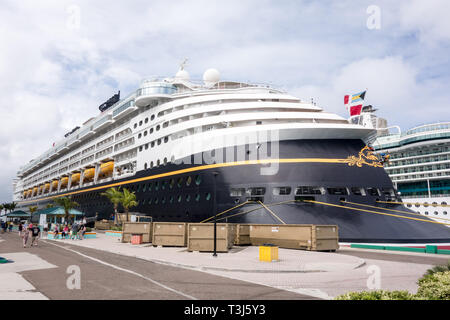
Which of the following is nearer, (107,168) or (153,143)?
(153,143)

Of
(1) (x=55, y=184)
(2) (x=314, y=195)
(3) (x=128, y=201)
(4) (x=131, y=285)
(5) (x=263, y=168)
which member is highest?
(1) (x=55, y=184)

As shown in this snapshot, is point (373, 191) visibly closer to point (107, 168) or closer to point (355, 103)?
point (355, 103)

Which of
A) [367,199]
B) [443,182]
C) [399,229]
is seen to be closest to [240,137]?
[367,199]

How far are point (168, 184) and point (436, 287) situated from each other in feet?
74.2

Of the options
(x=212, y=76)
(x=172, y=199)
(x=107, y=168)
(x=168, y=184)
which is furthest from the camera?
(x=107, y=168)

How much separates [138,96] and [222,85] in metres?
9.60

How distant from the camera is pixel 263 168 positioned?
21.3m

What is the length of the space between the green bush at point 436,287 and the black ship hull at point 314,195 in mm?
12397

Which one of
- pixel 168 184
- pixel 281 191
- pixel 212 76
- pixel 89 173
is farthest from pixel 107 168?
pixel 281 191

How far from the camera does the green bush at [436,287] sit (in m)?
5.79

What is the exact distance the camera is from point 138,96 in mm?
35844

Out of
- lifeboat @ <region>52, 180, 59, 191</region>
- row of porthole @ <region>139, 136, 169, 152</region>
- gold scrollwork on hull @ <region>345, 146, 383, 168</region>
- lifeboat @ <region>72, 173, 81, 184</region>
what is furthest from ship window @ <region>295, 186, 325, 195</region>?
lifeboat @ <region>52, 180, 59, 191</region>

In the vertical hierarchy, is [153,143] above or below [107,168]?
above

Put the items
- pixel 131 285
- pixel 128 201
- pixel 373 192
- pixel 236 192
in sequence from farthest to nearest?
pixel 128 201
pixel 236 192
pixel 373 192
pixel 131 285
